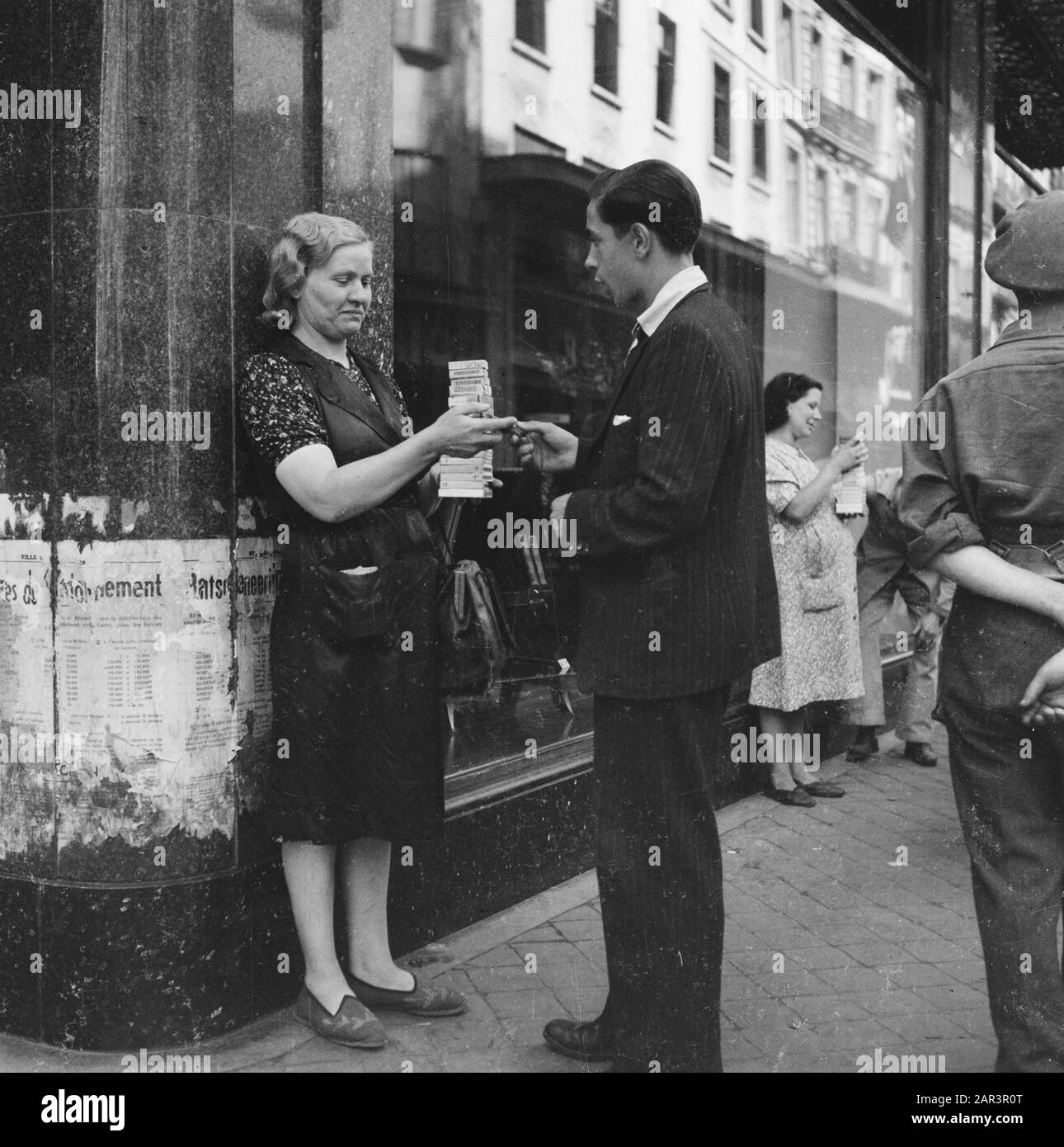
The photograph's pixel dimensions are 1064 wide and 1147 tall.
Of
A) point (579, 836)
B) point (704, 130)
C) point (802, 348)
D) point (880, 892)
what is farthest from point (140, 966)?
point (802, 348)

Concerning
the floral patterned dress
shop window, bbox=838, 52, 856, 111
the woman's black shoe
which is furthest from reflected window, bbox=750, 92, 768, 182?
the woman's black shoe

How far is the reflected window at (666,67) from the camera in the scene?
6410mm

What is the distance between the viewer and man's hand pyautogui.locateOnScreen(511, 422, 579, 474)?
322 centimetres

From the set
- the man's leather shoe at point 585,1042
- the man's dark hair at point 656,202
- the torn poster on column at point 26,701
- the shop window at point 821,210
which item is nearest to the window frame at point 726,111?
the shop window at point 821,210

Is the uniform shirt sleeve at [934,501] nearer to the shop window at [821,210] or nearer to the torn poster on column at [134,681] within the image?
the torn poster on column at [134,681]

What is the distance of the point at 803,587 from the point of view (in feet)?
20.8

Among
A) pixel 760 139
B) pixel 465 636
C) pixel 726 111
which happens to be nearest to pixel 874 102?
pixel 760 139

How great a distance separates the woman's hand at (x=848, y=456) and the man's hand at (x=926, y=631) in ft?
3.42

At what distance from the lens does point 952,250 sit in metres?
8.99

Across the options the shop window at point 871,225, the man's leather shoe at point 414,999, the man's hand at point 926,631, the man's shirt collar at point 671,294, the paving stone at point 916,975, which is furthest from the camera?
the shop window at point 871,225

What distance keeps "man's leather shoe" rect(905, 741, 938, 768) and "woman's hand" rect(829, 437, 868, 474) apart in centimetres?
181

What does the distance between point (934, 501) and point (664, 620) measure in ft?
2.10

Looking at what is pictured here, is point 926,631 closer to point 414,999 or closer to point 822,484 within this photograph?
point 822,484

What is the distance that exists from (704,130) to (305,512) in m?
4.24
